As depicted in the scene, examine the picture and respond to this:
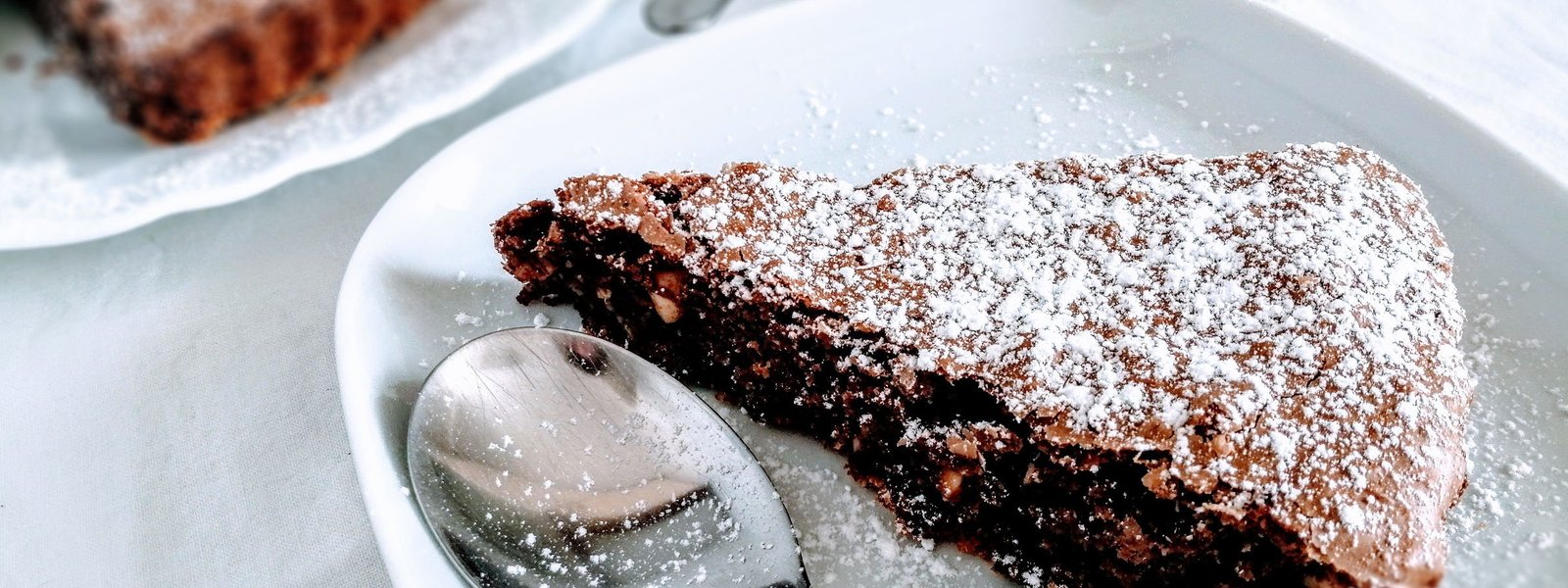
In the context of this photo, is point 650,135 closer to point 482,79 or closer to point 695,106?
point 695,106

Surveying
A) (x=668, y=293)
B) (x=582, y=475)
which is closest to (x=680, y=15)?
(x=668, y=293)

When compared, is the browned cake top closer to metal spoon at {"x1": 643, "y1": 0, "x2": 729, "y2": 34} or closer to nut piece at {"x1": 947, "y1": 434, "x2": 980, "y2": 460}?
metal spoon at {"x1": 643, "y1": 0, "x2": 729, "y2": 34}

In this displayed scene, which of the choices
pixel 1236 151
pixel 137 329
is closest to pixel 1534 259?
pixel 1236 151

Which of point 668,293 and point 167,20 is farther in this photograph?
point 167,20

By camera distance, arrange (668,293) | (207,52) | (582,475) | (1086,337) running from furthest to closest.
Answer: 1. (207,52)
2. (668,293)
3. (582,475)
4. (1086,337)

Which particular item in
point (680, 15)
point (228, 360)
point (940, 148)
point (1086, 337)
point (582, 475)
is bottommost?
point (228, 360)

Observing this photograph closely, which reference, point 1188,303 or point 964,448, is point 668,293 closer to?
point 964,448
